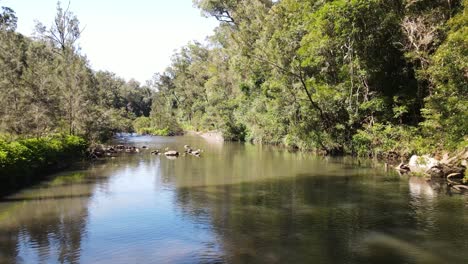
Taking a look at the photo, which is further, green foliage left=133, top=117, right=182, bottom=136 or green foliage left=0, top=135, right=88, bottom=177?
green foliage left=133, top=117, right=182, bottom=136

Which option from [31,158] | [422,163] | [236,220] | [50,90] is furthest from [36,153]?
[422,163]

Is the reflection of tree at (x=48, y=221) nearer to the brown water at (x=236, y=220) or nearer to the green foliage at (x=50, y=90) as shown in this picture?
the brown water at (x=236, y=220)

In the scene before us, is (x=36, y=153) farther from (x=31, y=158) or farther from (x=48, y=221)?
(x=48, y=221)

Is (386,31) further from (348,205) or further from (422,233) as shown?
(422,233)

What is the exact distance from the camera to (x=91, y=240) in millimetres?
12547

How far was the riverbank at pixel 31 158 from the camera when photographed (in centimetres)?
1947

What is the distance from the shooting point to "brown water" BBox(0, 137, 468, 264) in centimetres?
1117

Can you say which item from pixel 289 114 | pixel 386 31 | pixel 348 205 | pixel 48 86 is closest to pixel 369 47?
pixel 386 31

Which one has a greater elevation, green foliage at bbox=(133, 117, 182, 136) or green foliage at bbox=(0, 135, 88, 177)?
green foliage at bbox=(133, 117, 182, 136)

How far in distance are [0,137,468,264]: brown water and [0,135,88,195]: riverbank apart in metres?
1.22

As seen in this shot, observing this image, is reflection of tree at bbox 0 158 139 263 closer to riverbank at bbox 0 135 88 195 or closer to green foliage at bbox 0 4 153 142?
riverbank at bbox 0 135 88 195

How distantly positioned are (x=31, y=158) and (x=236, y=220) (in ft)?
44.9

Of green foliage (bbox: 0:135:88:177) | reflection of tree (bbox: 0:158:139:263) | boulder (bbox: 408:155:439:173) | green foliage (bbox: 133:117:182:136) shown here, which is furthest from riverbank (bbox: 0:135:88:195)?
green foliage (bbox: 133:117:182:136)

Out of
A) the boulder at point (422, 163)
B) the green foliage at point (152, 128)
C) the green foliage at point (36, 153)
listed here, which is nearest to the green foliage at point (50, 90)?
the green foliage at point (36, 153)
